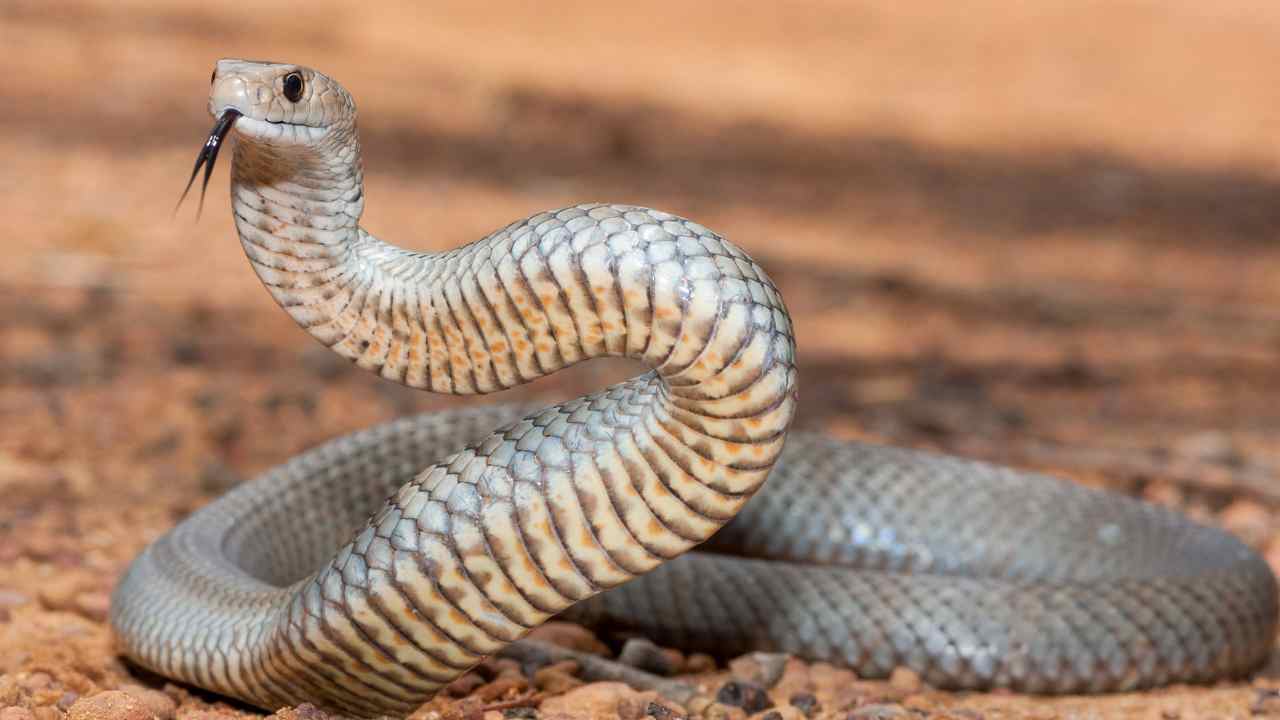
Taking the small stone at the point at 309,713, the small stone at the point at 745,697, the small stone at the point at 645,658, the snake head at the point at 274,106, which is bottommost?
the small stone at the point at 645,658

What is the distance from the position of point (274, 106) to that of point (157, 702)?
59.1 inches

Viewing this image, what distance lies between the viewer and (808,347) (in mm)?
8844

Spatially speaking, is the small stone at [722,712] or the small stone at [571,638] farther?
the small stone at [571,638]

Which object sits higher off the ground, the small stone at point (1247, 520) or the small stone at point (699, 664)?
the small stone at point (1247, 520)

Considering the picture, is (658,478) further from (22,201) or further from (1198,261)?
(1198,261)

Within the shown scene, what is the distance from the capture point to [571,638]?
4.61 m

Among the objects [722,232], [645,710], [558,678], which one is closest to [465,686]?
[558,678]

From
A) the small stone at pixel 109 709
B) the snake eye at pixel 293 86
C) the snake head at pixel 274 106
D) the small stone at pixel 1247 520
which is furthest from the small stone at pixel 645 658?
the small stone at pixel 1247 520

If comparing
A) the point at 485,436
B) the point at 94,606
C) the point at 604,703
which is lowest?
the point at 94,606

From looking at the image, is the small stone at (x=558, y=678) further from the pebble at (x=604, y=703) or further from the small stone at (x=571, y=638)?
the small stone at (x=571, y=638)

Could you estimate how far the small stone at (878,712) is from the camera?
12.7 ft

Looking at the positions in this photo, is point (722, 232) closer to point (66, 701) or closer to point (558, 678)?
point (558, 678)

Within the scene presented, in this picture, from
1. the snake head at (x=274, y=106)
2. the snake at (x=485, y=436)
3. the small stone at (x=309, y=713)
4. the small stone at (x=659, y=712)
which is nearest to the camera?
the snake at (x=485, y=436)

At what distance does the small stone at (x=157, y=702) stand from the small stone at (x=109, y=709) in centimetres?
4
